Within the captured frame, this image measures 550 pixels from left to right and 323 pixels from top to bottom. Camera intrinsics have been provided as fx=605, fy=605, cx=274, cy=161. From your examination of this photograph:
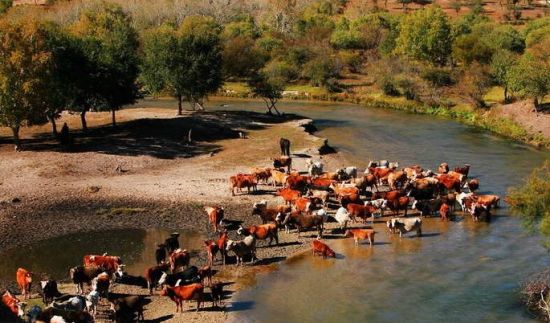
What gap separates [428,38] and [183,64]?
39.0m

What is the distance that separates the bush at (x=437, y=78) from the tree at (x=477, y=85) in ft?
26.7

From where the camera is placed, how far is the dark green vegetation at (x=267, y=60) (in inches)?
1619

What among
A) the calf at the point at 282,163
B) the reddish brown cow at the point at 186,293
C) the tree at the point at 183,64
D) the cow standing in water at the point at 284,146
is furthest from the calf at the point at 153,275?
the tree at the point at 183,64

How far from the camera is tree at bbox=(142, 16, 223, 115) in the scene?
2058 inches

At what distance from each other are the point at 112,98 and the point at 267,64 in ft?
134

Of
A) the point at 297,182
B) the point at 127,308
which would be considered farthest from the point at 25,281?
the point at 297,182

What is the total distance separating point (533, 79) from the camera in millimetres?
51438

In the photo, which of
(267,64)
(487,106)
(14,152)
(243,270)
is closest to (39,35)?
(14,152)

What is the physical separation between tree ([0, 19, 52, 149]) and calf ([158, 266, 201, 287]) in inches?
907

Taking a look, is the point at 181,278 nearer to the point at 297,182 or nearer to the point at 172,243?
the point at 172,243

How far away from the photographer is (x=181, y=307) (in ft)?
65.0

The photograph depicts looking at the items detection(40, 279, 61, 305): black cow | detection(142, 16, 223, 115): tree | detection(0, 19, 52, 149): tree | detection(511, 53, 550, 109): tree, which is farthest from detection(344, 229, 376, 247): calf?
detection(511, 53, 550, 109): tree

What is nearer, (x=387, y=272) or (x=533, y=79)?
(x=387, y=272)

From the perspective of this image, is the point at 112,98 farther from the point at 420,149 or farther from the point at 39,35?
the point at 420,149
